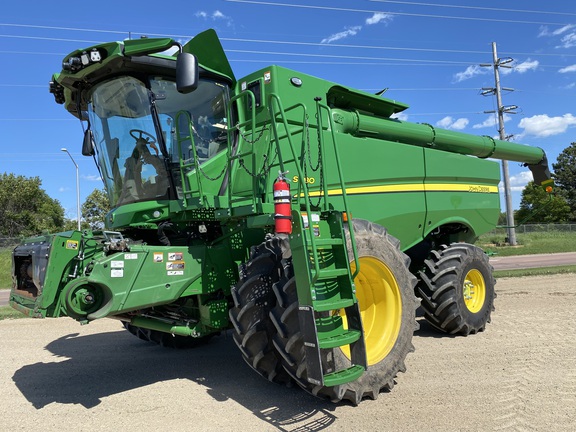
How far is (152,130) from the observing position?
4.58 meters

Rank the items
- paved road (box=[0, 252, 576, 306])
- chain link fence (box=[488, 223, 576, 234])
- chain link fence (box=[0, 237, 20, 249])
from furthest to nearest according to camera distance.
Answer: chain link fence (box=[488, 223, 576, 234]) < chain link fence (box=[0, 237, 20, 249]) < paved road (box=[0, 252, 576, 306])

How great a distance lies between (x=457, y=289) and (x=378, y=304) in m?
1.95

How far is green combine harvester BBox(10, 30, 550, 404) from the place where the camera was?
3.64 metres

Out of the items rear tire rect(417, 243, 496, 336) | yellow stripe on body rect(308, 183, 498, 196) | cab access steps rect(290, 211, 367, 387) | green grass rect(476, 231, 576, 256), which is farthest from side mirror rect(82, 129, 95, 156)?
green grass rect(476, 231, 576, 256)

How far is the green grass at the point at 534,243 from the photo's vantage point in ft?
82.6

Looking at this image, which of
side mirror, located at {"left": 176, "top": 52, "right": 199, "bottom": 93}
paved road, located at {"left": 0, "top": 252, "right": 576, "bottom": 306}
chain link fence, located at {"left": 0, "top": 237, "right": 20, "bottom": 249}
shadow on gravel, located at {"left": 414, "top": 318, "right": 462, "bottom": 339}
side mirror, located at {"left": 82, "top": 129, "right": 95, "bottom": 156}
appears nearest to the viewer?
side mirror, located at {"left": 176, "top": 52, "right": 199, "bottom": 93}

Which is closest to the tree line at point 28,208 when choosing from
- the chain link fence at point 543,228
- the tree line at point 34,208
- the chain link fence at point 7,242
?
the tree line at point 34,208

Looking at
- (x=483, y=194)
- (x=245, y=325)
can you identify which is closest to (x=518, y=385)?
(x=245, y=325)

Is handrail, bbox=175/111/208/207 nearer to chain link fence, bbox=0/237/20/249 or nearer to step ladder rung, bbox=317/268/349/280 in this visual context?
step ladder rung, bbox=317/268/349/280

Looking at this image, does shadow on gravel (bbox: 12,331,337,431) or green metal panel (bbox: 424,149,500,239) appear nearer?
shadow on gravel (bbox: 12,331,337,431)

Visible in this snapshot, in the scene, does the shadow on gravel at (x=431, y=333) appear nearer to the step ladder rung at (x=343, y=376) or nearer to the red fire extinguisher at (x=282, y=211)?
the step ladder rung at (x=343, y=376)

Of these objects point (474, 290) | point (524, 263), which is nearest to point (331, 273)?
point (474, 290)

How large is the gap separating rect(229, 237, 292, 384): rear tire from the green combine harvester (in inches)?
0.5

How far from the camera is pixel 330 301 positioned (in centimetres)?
354
